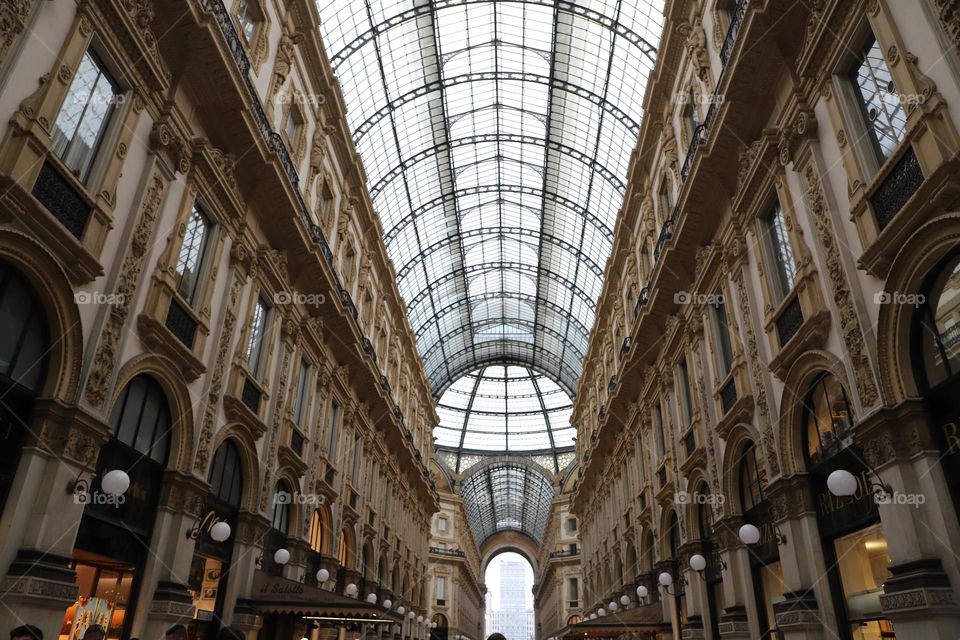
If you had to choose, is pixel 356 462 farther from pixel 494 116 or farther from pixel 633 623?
pixel 494 116

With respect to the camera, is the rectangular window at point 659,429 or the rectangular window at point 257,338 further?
the rectangular window at point 659,429

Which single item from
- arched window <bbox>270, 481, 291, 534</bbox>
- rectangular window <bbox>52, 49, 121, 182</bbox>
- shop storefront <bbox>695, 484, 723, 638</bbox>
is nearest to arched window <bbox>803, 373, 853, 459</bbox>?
shop storefront <bbox>695, 484, 723, 638</bbox>

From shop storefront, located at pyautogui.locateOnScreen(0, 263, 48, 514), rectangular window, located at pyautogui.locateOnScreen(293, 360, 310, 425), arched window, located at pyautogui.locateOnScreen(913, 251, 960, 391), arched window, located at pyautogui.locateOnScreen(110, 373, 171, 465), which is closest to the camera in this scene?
arched window, located at pyautogui.locateOnScreen(913, 251, 960, 391)

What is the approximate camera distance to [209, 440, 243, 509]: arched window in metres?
13.7

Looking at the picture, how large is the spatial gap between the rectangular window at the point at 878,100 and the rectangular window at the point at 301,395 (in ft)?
50.7

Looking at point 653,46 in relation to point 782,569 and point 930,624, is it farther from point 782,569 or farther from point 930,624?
point 930,624

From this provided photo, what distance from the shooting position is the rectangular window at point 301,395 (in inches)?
752

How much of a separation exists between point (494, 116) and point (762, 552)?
27.7m

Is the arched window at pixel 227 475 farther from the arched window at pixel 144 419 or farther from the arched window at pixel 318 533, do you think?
the arched window at pixel 318 533

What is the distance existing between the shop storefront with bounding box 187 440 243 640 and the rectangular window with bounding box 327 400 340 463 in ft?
24.0

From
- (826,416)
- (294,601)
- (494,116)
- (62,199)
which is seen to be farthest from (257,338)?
(494,116)

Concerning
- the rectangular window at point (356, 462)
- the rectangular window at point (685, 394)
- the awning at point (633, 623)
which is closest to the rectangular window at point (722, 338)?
the rectangular window at point (685, 394)

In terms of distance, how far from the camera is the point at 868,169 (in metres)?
9.35

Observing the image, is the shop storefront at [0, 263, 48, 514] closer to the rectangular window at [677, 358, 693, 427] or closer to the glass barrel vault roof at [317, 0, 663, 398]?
the rectangular window at [677, 358, 693, 427]
